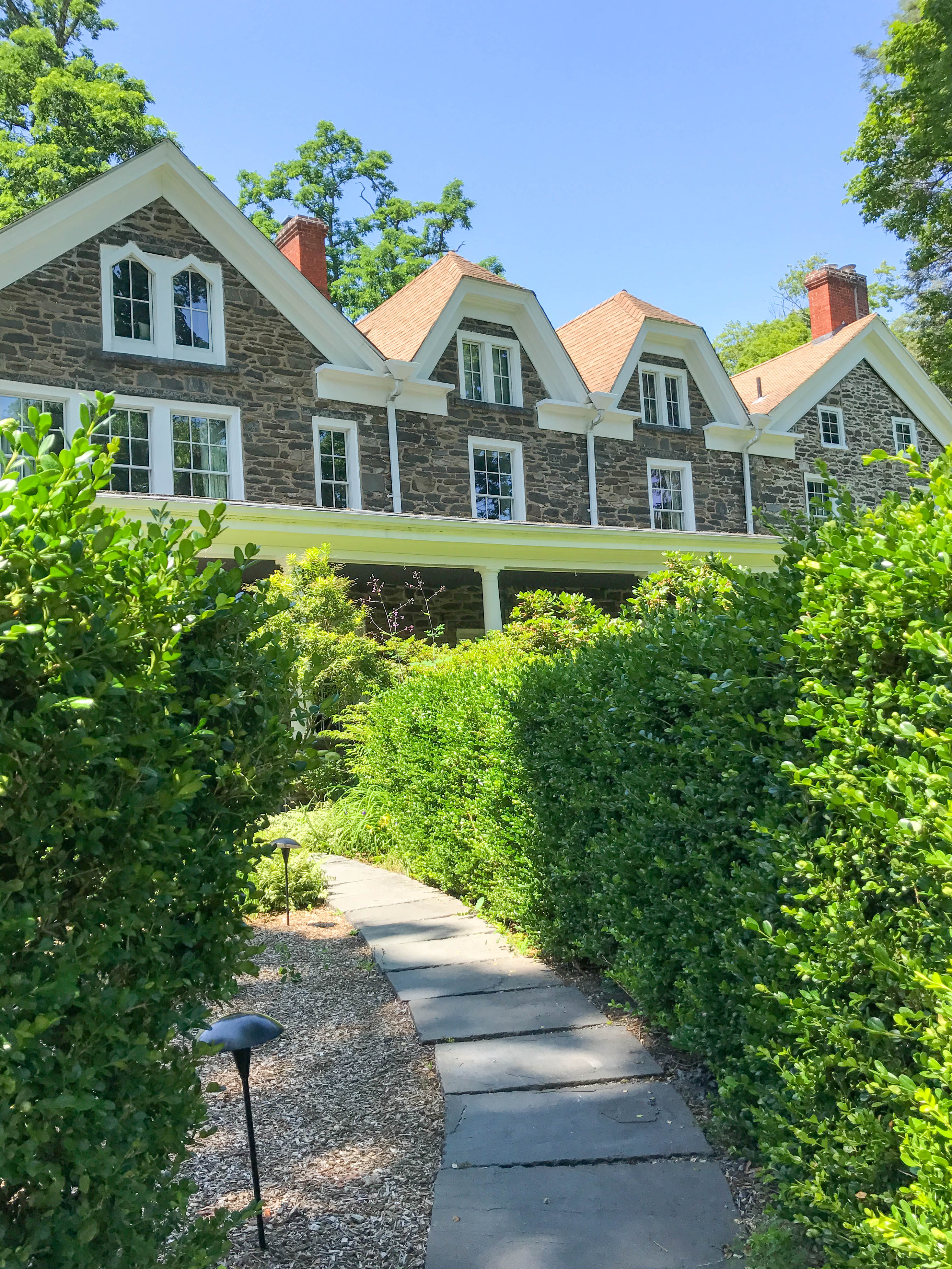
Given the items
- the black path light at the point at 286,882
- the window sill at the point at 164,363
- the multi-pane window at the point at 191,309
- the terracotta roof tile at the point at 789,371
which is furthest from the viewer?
the terracotta roof tile at the point at 789,371

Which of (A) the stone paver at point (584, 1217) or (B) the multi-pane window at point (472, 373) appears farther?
(B) the multi-pane window at point (472, 373)

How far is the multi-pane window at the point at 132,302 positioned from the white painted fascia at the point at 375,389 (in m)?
2.73

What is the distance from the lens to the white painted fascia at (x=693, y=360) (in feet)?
61.8

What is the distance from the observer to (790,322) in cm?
4069

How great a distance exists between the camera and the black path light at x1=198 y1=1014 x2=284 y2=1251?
8.79 feet

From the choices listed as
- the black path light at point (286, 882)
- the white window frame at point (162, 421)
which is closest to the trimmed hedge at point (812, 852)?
the black path light at point (286, 882)

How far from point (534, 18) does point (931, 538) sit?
12422 mm

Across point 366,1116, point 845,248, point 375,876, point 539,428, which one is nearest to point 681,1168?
point 366,1116

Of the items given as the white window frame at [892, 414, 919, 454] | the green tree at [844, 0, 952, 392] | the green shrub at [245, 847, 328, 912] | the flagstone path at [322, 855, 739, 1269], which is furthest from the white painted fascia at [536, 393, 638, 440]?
the flagstone path at [322, 855, 739, 1269]

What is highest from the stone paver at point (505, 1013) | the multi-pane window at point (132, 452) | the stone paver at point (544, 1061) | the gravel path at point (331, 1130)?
the multi-pane window at point (132, 452)

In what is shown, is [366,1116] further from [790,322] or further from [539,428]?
[790,322]

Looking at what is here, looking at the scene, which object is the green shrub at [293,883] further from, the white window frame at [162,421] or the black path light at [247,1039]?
the white window frame at [162,421]

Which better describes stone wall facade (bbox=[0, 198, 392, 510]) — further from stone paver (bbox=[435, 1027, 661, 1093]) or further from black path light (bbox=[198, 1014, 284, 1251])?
black path light (bbox=[198, 1014, 284, 1251])

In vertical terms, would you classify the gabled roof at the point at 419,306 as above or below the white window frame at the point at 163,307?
above
